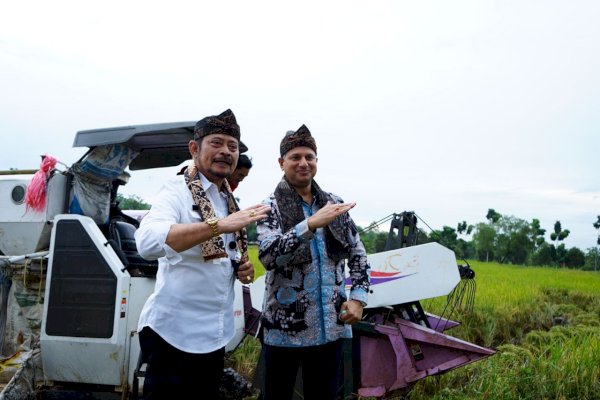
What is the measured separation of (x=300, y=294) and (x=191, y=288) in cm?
56

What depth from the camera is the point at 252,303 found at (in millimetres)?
3898

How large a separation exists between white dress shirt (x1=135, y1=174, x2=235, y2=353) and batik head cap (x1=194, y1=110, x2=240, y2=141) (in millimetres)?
244

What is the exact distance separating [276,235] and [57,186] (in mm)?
2156

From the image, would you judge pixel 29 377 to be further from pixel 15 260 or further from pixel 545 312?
pixel 545 312

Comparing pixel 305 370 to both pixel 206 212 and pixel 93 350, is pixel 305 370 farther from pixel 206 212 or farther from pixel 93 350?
pixel 93 350

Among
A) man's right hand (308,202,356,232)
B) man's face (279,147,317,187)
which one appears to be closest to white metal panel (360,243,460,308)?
man's face (279,147,317,187)

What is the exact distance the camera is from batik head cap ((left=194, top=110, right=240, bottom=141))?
2.00 metres

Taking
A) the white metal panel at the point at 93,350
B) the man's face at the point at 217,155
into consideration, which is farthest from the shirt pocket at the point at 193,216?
the white metal panel at the point at 93,350

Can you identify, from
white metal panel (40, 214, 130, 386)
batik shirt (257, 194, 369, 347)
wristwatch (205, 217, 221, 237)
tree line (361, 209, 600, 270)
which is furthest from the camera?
tree line (361, 209, 600, 270)

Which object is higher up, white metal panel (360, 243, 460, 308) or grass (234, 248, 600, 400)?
white metal panel (360, 243, 460, 308)

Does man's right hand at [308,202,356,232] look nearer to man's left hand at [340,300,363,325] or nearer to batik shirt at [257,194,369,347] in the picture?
batik shirt at [257,194,369,347]

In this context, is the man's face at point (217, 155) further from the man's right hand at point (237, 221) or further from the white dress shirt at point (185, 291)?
the man's right hand at point (237, 221)

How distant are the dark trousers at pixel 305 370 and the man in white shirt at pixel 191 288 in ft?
1.15


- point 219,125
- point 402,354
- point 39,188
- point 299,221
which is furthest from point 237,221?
point 39,188
